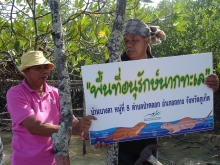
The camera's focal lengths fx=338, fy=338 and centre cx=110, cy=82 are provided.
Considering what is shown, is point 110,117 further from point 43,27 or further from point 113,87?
point 43,27

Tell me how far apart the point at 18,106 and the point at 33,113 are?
0.11m

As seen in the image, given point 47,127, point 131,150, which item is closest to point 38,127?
point 47,127

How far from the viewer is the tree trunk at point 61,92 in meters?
1.85

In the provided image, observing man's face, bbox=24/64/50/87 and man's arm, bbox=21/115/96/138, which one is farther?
man's face, bbox=24/64/50/87

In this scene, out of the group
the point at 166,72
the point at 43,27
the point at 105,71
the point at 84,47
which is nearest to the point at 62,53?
the point at 105,71

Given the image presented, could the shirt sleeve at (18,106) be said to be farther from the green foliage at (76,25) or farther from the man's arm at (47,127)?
the green foliage at (76,25)

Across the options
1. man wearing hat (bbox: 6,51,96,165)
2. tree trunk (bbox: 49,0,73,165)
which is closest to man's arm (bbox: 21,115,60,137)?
man wearing hat (bbox: 6,51,96,165)

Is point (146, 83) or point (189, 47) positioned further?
point (189, 47)

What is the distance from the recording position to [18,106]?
2.29 m

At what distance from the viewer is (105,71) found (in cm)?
214

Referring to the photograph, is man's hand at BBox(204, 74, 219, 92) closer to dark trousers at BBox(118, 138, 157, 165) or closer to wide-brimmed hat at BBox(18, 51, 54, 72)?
dark trousers at BBox(118, 138, 157, 165)

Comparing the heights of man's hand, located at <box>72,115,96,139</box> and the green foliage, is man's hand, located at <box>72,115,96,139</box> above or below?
below

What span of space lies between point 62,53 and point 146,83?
0.65 metres

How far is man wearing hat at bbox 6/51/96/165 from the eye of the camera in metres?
2.25
